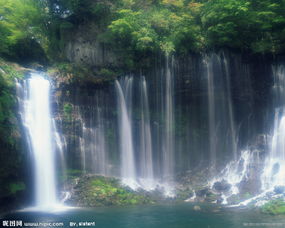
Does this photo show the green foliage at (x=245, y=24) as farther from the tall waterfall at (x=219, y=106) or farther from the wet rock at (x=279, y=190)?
the wet rock at (x=279, y=190)

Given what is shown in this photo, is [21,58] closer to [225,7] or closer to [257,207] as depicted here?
[225,7]

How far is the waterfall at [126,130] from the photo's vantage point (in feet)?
83.6

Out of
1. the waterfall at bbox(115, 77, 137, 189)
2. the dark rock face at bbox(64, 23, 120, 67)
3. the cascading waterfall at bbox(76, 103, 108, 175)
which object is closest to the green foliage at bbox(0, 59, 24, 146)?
the cascading waterfall at bbox(76, 103, 108, 175)

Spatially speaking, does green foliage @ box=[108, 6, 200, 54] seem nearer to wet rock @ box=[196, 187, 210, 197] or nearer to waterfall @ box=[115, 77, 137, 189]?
waterfall @ box=[115, 77, 137, 189]

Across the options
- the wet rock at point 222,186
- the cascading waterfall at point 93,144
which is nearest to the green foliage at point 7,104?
the cascading waterfall at point 93,144

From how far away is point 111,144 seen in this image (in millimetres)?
25594

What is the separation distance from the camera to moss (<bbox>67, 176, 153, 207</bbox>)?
2053cm

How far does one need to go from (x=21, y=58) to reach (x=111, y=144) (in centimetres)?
988

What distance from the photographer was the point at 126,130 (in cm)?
2605

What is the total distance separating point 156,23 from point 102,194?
14373 mm

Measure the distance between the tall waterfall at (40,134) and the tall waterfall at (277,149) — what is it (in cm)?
1386

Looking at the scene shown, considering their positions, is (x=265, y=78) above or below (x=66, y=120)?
above

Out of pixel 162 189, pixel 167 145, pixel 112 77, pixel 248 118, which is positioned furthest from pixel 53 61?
pixel 248 118

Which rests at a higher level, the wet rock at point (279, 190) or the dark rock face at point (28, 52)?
the dark rock face at point (28, 52)
